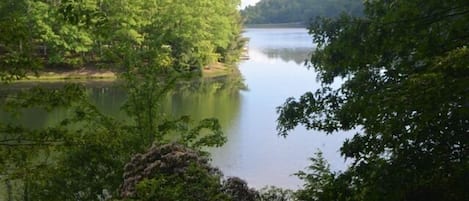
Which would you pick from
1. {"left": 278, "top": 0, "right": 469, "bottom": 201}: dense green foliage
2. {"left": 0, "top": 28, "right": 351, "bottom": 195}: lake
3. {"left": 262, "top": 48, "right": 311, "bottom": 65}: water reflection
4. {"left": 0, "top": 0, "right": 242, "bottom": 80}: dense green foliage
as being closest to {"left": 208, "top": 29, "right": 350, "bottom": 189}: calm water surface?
{"left": 0, "top": 28, "right": 351, "bottom": 195}: lake

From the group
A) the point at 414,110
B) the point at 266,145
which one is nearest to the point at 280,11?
the point at 266,145

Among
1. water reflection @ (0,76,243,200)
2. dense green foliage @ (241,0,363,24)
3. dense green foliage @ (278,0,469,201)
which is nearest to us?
dense green foliage @ (278,0,469,201)

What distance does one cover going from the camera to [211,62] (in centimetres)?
4544

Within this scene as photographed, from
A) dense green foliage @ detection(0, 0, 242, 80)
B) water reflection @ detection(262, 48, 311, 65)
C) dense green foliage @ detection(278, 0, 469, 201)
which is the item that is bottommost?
water reflection @ detection(262, 48, 311, 65)

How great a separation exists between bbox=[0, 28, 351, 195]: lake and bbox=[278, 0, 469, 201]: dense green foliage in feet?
9.17

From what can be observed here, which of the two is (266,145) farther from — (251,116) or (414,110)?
(414,110)

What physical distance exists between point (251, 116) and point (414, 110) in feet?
66.3

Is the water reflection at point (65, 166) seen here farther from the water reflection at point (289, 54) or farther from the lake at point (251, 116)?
the water reflection at point (289, 54)

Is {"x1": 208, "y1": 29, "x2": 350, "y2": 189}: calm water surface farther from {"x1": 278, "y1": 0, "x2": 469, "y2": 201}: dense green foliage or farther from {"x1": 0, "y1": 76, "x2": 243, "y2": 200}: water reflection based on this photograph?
{"x1": 278, "y1": 0, "x2": 469, "y2": 201}: dense green foliage

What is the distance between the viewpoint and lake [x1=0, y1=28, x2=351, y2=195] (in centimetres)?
1582

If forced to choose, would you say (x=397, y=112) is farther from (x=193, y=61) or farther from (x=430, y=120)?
(x=193, y=61)

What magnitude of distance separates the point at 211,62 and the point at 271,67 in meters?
6.57

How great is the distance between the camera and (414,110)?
434cm

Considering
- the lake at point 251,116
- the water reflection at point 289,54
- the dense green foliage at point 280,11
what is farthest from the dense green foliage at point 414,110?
the dense green foliage at point 280,11
